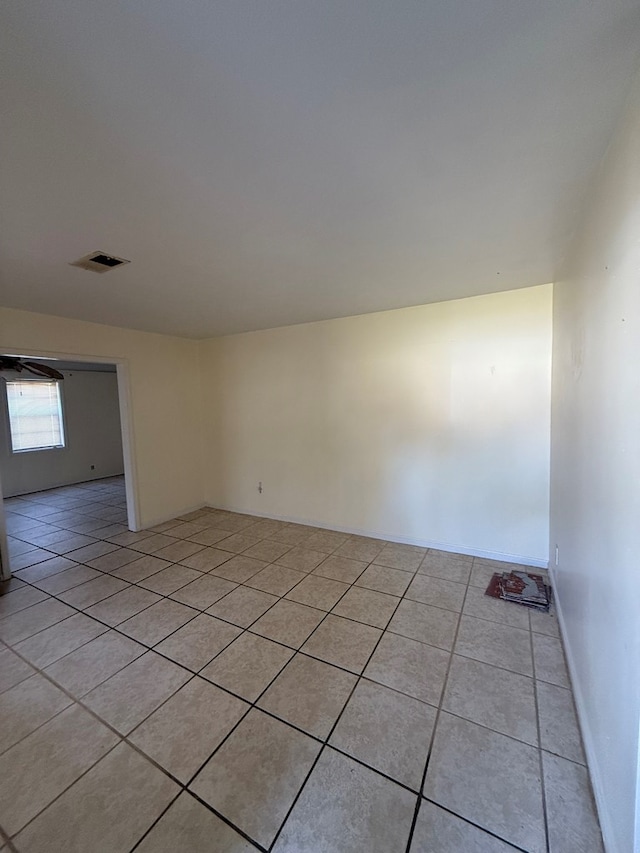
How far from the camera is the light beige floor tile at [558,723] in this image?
54.7 inches

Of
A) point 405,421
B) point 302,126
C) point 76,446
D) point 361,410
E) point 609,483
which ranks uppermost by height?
point 302,126

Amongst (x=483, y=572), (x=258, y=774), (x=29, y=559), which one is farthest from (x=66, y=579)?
(x=483, y=572)

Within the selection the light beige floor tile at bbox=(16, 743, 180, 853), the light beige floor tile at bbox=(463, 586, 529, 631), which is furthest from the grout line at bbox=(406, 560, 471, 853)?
the light beige floor tile at bbox=(16, 743, 180, 853)

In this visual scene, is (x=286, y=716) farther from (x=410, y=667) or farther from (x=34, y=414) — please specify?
(x=34, y=414)

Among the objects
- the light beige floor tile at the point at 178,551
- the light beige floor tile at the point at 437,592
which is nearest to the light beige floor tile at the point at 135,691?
the light beige floor tile at the point at 178,551

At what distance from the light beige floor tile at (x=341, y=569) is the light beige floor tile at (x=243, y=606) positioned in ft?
1.72

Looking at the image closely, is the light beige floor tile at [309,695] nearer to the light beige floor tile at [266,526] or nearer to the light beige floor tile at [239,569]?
the light beige floor tile at [239,569]

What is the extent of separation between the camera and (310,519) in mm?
3912

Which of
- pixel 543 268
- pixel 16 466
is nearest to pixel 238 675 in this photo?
pixel 543 268

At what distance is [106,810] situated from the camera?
3.98 ft

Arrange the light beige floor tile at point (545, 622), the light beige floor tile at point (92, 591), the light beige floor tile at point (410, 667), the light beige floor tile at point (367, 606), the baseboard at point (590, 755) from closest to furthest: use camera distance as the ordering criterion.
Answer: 1. the baseboard at point (590, 755)
2. the light beige floor tile at point (410, 667)
3. the light beige floor tile at point (545, 622)
4. the light beige floor tile at point (367, 606)
5. the light beige floor tile at point (92, 591)

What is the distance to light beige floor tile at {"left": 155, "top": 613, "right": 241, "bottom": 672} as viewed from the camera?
193cm

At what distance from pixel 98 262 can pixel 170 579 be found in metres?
2.38

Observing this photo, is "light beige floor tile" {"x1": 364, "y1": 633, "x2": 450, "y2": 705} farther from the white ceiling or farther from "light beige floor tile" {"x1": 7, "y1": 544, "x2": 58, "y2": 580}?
"light beige floor tile" {"x1": 7, "y1": 544, "x2": 58, "y2": 580}
